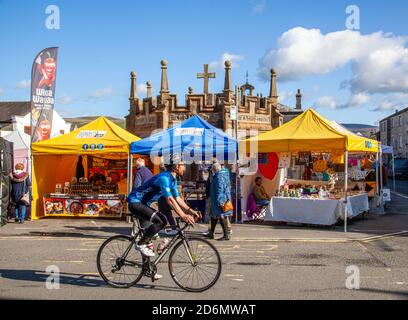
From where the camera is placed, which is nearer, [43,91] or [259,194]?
[259,194]

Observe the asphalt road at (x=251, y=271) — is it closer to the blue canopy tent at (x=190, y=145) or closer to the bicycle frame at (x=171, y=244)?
the bicycle frame at (x=171, y=244)

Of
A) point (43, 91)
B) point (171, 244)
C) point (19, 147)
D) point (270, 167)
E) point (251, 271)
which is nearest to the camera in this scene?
point (171, 244)

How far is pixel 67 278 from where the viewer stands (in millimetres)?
7598

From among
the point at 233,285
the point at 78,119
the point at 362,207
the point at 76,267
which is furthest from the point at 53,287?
the point at 78,119

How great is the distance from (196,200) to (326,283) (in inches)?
339

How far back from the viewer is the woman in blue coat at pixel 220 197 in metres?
11.6

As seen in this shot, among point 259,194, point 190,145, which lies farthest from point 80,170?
point 259,194

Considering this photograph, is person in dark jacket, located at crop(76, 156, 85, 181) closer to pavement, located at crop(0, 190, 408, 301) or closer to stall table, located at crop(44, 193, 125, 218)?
stall table, located at crop(44, 193, 125, 218)

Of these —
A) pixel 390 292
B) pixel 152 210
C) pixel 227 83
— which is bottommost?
pixel 390 292

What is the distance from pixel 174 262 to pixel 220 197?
4.90 metres

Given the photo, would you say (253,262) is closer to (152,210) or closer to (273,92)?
(152,210)

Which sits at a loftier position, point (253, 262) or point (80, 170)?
point (80, 170)

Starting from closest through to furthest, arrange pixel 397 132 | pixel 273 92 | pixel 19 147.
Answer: pixel 19 147 < pixel 273 92 < pixel 397 132

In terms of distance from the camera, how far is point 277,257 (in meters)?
9.53
